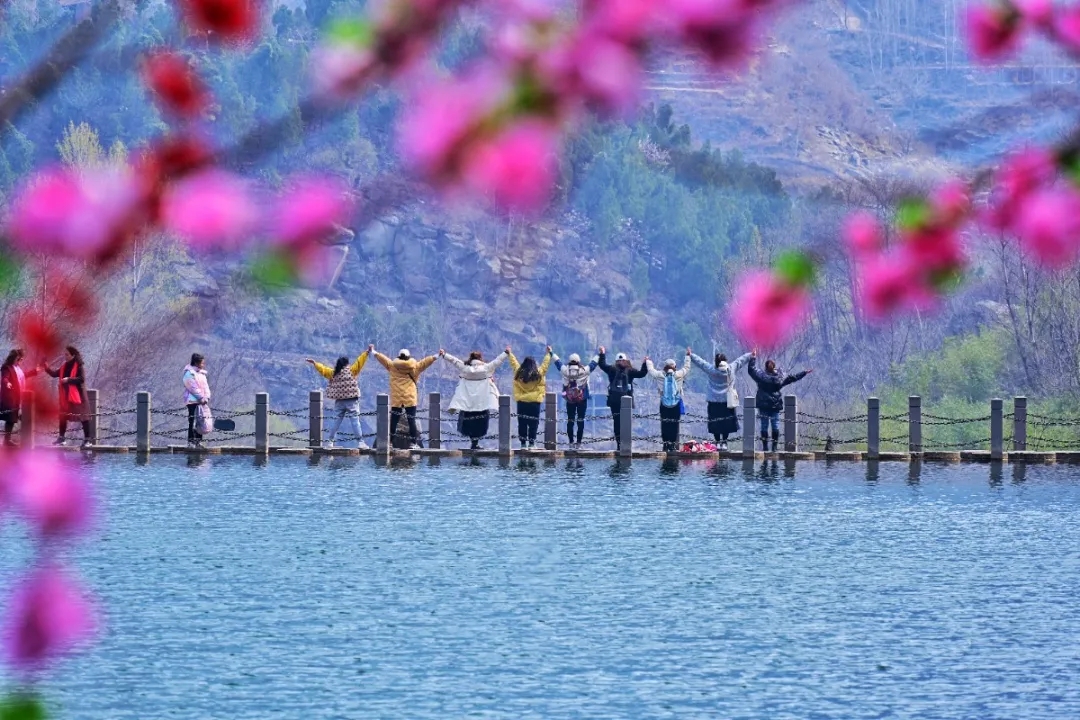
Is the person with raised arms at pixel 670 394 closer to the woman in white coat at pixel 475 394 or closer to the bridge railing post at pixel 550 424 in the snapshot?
the bridge railing post at pixel 550 424

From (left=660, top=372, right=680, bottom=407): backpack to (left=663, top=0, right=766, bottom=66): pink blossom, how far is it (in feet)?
109

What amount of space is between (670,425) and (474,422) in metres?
3.52

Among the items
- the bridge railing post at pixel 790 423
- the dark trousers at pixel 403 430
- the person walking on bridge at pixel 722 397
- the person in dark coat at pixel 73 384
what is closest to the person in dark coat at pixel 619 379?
the person walking on bridge at pixel 722 397

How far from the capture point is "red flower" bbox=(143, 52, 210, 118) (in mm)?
3420

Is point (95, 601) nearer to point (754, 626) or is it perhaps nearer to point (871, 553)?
point (754, 626)

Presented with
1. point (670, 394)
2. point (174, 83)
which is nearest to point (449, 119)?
point (174, 83)

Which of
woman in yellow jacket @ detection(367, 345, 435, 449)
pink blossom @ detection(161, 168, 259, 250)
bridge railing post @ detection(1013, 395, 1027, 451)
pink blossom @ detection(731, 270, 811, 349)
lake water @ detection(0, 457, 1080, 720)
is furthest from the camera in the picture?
bridge railing post @ detection(1013, 395, 1027, 451)

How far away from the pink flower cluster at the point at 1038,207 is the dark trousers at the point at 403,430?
32884 millimetres

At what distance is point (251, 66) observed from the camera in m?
124

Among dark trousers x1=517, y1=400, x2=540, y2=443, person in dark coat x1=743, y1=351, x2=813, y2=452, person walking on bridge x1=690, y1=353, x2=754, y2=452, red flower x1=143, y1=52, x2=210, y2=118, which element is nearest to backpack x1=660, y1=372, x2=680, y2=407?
person walking on bridge x1=690, y1=353, x2=754, y2=452

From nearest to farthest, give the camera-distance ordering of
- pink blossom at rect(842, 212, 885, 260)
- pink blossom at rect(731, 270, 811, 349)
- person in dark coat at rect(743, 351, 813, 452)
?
1. pink blossom at rect(731, 270, 811, 349)
2. pink blossom at rect(842, 212, 885, 260)
3. person in dark coat at rect(743, 351, 813, 452)

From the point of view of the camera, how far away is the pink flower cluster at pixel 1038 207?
3682mm

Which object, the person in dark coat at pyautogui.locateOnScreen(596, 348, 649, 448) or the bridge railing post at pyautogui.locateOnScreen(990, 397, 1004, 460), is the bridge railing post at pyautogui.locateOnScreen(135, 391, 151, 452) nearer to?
the person in dark coat at pyautogui.locateOnScreen(596, 348, 649, 448)

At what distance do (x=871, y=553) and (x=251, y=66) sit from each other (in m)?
99.6
